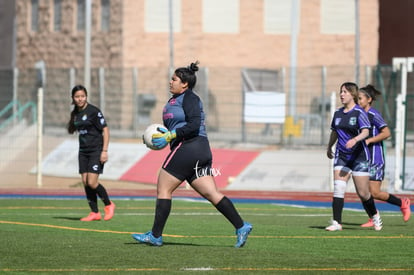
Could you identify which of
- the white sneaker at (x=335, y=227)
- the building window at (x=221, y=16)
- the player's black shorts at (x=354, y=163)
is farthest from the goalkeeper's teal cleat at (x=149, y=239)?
the building window at (x=221, y=16)

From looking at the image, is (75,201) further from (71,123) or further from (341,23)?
(341,23)

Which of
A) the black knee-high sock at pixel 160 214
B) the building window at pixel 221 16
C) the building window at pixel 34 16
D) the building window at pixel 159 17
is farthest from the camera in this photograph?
the building window at pixel 34 16

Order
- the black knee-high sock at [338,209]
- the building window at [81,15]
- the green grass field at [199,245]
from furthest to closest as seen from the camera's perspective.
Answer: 1. the building window at [81,15]
2. the black knee-high sock at [338,209]
3. the green grass field at [199,245]

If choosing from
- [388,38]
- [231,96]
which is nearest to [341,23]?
[388,38]

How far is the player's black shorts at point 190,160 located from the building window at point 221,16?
128 ft

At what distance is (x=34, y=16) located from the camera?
177ft

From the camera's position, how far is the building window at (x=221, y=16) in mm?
51312

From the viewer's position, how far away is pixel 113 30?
50.1m

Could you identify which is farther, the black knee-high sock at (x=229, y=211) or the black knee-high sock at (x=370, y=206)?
the black knee-high sock at (x=370, y=206)

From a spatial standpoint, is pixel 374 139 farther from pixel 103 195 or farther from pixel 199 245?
pixel 103 195

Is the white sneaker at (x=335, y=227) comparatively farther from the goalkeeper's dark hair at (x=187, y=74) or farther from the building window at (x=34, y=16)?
the building window at (x=34, y=16)

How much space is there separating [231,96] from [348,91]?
16.7 m

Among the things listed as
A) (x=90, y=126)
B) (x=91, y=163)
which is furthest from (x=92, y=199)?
(x=90, y=126)

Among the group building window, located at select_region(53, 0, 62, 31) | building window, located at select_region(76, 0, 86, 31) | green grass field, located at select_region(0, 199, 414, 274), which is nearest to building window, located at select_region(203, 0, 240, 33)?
Result: building window, located at select_region(76, 0, 86, 31)
